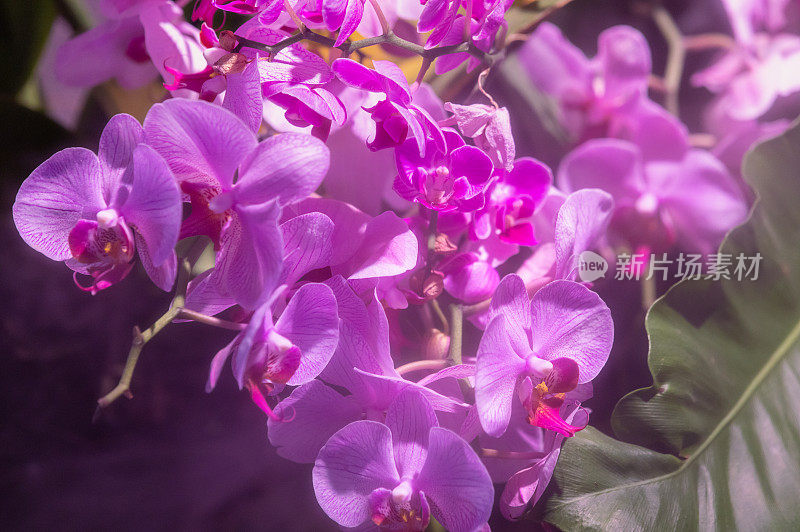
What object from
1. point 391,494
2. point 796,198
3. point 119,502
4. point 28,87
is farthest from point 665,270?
point 28,87

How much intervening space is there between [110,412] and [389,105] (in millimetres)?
348

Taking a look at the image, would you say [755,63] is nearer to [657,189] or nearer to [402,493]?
[657,189]

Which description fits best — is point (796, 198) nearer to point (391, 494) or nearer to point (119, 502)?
point (391, 494)

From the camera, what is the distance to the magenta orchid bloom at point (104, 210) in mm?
297

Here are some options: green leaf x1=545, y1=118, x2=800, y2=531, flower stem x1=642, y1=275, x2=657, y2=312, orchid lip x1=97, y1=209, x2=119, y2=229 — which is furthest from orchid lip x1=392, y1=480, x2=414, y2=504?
flower stem x1=642, y1=275, x2=657, y2=312

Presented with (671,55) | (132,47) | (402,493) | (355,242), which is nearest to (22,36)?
(132,47)

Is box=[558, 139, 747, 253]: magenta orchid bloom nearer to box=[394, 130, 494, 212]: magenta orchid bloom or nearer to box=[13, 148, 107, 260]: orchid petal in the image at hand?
box=[394, 130, 494, 212]: magenta orchid bloom

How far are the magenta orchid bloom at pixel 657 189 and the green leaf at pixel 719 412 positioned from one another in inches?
3.8

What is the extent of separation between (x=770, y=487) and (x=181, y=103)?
45 cm

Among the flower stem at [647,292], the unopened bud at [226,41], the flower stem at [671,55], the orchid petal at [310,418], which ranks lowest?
the orchid petal at [310,418]

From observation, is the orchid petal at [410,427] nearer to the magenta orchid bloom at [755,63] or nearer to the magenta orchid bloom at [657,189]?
the magenta orchid bloom at [657,189]

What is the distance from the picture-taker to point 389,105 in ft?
1.09

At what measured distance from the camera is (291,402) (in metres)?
0.36

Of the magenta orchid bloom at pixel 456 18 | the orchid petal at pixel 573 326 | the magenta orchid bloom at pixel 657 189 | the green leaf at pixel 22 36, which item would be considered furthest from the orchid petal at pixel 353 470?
the green leaf at pixel 22 36
